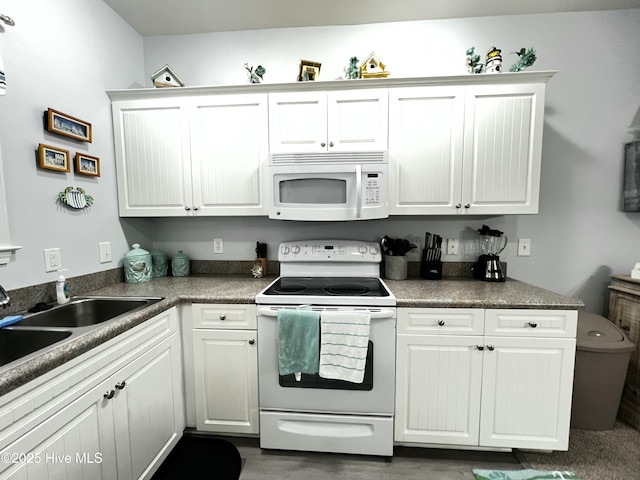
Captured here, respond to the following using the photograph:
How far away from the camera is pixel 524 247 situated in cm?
201

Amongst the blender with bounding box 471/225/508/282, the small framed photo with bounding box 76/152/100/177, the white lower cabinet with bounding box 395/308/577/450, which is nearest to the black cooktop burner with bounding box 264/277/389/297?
the white lower cabinet with bounding box 395/308/577/450

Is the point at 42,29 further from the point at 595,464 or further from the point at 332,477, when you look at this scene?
the point at 595,464

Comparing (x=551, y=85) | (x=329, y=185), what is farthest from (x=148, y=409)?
(x=551, y=85)

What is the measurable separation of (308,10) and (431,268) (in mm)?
1953

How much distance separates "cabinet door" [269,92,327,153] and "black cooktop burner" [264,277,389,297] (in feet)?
2.84

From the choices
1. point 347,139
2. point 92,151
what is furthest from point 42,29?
point 347,139

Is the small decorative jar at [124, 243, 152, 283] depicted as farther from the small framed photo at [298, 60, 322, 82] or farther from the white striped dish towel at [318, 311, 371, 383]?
the small framed photo at [298, 60, 322, 82]

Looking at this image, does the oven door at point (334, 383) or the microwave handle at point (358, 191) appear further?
the microwave handle at point (358, 191)

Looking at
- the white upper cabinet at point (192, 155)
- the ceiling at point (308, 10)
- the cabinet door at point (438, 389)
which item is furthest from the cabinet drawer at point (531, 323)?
the ceiling at point (308, 10)

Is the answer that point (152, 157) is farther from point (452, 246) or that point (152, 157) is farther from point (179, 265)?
point (452, 246)

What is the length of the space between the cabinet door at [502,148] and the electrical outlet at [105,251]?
7.68ft

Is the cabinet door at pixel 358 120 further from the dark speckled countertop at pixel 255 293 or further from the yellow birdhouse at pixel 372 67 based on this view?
the dark speckled countertop at pixel 255 293

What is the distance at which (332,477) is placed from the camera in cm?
146

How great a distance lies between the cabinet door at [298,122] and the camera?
1755mm
